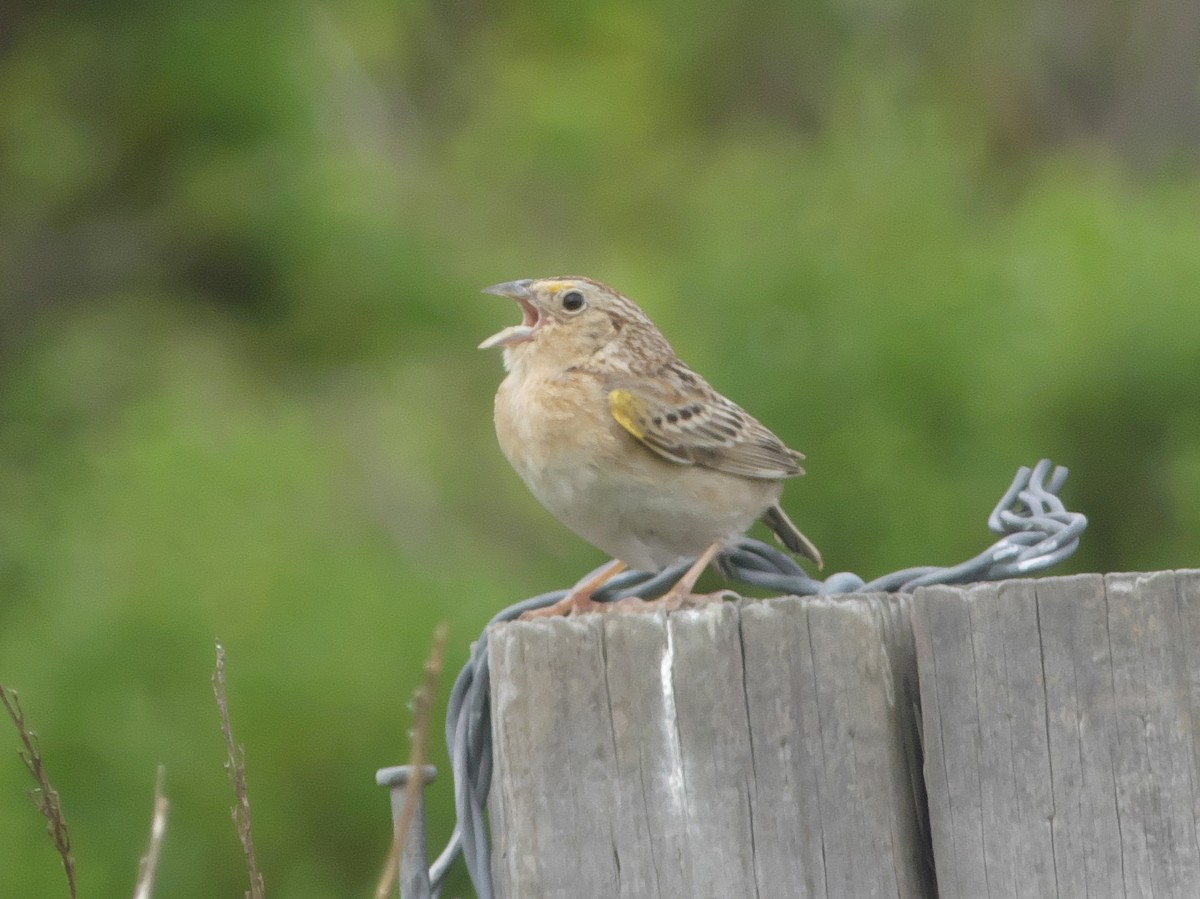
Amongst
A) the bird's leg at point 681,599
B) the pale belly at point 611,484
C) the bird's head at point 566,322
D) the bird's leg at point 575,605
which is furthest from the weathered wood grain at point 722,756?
the bird's head at point 566,322

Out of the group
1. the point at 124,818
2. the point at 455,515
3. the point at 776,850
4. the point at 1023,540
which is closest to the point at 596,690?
the point at 776,850

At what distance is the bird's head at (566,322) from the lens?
4.71 metres

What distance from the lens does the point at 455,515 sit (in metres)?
12.1

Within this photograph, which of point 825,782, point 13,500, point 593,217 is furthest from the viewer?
point 593,217

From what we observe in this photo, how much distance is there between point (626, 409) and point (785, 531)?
2.43 feet

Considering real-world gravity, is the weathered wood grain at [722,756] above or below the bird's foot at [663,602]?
below

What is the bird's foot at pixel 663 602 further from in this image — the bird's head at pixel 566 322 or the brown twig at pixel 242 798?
the bird's head at pixel 566 322

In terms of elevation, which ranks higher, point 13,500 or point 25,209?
point 25,209

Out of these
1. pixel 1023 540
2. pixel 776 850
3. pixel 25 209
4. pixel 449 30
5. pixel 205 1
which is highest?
pixel 449 30

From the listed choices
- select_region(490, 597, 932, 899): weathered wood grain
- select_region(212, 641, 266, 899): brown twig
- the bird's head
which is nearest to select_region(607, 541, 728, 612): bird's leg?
select_region(490, 597, 932, 899): weathered wood grain

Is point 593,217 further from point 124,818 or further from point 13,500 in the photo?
point 124,818

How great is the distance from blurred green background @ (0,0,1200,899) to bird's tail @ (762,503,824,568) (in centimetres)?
246

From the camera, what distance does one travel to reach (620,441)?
14.5 ft

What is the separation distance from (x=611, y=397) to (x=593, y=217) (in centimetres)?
1307
